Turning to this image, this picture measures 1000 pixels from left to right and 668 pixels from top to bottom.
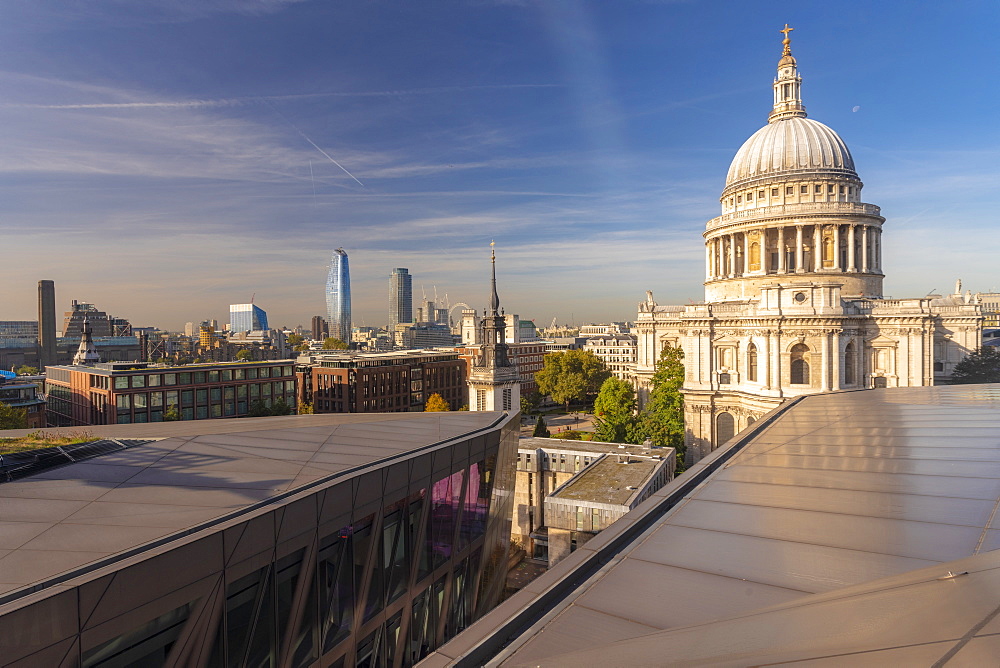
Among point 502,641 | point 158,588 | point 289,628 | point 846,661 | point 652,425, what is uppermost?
point 846,661

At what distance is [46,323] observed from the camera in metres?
137

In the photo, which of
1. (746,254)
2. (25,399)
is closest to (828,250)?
(746,254)

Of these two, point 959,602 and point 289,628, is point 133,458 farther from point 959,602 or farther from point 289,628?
point 959,602

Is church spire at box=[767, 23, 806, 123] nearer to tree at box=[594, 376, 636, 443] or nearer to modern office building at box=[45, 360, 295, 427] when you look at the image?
tree at box=[594, 376, 636, 443]

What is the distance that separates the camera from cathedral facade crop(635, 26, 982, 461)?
4434 centimetres

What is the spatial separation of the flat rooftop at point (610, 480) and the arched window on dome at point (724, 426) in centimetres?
1747

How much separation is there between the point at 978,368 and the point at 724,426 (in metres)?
21.4

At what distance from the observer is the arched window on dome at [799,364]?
4531cm

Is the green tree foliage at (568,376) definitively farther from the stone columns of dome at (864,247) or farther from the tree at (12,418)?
the tree at (12,418)

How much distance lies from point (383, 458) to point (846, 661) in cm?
1116

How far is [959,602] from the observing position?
343cm

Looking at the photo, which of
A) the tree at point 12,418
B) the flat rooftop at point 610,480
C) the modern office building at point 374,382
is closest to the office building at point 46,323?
the modern office building at point 374,382

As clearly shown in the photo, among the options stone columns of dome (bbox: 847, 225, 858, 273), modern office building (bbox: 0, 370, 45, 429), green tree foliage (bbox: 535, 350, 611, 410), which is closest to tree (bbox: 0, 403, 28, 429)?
modern office building (bbox: 0, 370, 45, 429)

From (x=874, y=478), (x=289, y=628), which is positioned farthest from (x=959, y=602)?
(x=289, y=628)
